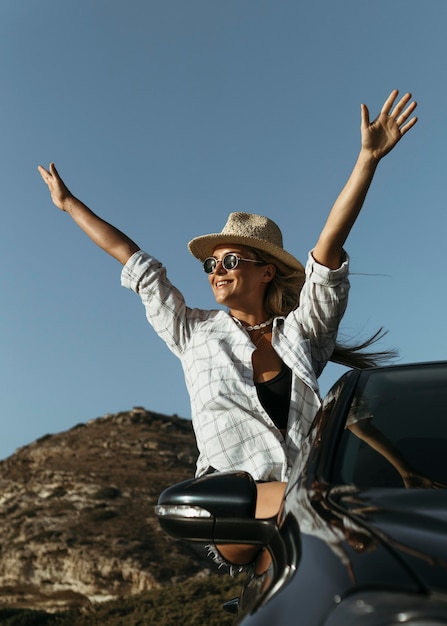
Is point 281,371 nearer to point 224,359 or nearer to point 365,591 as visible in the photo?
point 224,359

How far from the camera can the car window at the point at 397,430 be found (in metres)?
1.90

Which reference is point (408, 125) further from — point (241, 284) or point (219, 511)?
point (219, 511)

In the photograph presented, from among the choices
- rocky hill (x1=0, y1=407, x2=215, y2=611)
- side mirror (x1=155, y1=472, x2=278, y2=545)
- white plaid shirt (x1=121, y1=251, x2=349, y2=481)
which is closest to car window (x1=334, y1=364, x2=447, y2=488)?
side mirror (x1=155, y1=472, x2=278, y2=545)

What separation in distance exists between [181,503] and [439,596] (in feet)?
2.67

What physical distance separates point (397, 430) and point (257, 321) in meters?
2.33

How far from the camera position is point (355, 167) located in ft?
12.3

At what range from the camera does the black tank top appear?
3891mm

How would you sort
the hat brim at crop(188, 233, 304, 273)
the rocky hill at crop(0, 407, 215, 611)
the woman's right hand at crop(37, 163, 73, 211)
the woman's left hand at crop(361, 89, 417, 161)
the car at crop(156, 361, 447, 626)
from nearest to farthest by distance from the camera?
1. the car at crop(156, 361, 447, 626)
2. the woman's left hand at crop(361, 89, 417, 161)
3. the hat brim at crop(188, 233, 304, 273)
4. the woman's right hand at crop(37, 163, 73, 211)
5. the rocky hill at crop(0, 407, 215, 611)

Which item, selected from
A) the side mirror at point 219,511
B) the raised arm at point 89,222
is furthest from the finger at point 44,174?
the side mirror at point 219,511

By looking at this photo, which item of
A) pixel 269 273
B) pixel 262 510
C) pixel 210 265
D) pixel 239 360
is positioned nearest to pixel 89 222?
pixel 210 265

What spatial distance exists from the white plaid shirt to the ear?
1.21 feet

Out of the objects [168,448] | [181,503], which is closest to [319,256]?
[181,503]

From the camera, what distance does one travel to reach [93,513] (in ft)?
115

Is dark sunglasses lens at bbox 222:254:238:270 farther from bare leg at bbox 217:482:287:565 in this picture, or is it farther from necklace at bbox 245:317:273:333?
bare leg at bbox 217:482:287:565
